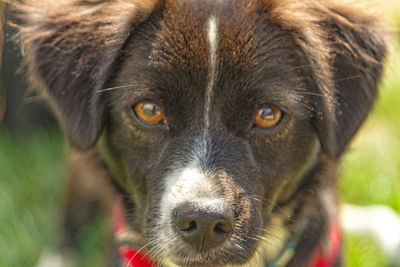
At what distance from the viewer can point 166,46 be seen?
111 inches

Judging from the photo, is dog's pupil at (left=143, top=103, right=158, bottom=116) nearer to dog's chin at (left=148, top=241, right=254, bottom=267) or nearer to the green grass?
dog's chin at (left=148, top=241, right=254, bottom=267)

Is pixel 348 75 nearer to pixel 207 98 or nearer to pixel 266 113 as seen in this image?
pixel 266 113

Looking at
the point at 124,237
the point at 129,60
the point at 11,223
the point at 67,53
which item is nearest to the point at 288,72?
the point at 129,60

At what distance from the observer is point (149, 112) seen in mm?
2859

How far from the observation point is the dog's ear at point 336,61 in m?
2.90

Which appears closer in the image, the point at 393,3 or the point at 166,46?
the point at 166,46

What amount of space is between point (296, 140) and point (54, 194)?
2.46 m

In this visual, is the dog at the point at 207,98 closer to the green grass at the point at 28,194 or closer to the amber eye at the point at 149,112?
the amber eye at the point at 149,112

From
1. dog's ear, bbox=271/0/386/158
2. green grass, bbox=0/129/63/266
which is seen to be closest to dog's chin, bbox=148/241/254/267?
dog's ear, bbox=271/0/386/158

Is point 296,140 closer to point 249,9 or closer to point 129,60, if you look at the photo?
point 249,9

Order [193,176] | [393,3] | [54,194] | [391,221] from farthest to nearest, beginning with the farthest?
[393,3] < [54,194] < [391,221] < [193,176]

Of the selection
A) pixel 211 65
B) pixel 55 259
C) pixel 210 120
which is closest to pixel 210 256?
pixel 210 120

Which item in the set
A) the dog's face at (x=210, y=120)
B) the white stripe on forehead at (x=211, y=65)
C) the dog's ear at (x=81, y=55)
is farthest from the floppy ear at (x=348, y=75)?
the dog's ear at (x=81, y=55)

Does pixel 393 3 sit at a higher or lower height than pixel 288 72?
lower
